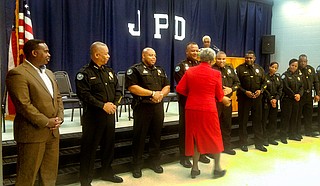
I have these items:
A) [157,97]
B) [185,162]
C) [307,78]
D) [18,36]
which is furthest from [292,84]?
[18,36]

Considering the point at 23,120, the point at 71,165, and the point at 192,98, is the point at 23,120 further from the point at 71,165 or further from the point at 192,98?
the point at 192,98

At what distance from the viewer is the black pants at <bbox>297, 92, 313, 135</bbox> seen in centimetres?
584

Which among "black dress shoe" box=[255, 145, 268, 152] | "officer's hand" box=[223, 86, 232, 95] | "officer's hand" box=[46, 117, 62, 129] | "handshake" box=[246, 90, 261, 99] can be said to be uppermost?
"officer's hand" box=[223, 86, 232, 95]

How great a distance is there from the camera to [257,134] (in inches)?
197

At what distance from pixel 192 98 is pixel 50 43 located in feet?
11.9

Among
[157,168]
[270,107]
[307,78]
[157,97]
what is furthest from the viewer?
[307,78]

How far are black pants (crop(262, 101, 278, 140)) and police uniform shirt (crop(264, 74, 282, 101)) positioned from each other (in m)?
0.14

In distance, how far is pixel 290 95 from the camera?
5504 millimetres

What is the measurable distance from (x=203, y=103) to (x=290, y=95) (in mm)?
2923

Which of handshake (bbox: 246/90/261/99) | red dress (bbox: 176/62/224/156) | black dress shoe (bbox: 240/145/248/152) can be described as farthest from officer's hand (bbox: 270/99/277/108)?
red dress (bbox: 176/62/224/156)

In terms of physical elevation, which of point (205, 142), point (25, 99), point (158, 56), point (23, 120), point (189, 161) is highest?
point (158, 56)

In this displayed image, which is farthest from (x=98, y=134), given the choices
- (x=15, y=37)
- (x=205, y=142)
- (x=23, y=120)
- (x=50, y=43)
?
(x=50, y=43)

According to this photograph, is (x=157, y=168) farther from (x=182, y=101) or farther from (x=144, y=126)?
(x=182, y=101)

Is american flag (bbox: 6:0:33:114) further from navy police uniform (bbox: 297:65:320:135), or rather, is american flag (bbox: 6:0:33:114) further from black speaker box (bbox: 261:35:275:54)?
black speaker box (bbox: 261:35:275:54)
